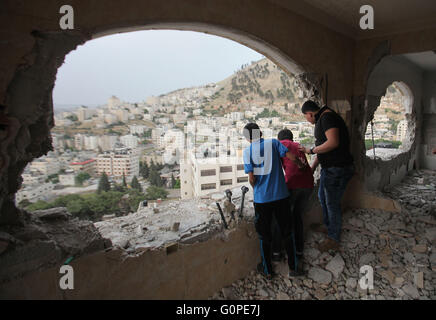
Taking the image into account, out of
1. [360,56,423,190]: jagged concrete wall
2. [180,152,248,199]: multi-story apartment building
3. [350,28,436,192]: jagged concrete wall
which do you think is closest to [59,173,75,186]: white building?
[180,152,248,199]: multi-story apartment building

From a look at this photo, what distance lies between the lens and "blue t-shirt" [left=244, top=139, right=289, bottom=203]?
7.19 ft

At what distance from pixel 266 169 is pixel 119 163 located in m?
1.27

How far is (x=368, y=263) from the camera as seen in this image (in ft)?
8.77

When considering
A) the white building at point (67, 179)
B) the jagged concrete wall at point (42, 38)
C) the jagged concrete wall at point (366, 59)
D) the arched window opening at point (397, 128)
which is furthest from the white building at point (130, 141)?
the arched window opening at point (397, 128)

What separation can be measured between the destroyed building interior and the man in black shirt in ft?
1.18

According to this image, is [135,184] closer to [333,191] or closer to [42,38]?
[42,38]

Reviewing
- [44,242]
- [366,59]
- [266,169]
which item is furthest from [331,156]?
[44,242]

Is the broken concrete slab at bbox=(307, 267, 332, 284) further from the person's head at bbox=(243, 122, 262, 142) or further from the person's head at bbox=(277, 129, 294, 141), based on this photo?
the person's head at bbox=(243, 122, 262, 142)

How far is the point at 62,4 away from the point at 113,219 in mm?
1803

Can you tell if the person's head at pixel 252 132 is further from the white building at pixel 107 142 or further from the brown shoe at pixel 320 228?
the brown shoe at pixel 320 228
